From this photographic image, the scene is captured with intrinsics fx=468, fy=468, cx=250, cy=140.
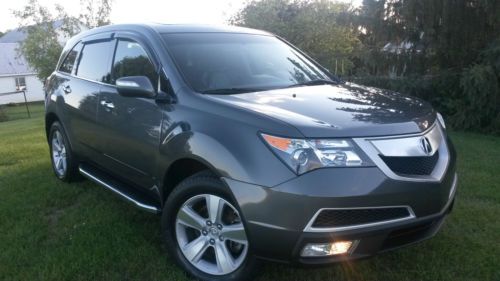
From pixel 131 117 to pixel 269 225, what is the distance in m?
1.68

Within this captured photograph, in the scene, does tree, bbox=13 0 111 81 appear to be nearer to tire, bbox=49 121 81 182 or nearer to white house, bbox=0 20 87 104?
white house, bbox=0 20 87 104

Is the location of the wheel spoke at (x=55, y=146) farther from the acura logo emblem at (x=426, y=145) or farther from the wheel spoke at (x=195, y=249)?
the acura logo emblem at (x=426, y=145)

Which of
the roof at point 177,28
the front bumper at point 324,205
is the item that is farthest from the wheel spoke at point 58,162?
the front bumper at point 324,205

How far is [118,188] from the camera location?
162 inches

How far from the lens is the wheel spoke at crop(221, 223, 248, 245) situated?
9.54 ft

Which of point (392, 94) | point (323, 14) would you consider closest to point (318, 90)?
point (392, 94)

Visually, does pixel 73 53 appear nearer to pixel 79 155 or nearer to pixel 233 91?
pixel 79 155

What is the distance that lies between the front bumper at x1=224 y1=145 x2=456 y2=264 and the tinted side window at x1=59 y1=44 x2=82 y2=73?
10.7 ft

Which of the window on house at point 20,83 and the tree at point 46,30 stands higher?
the tree at point 46,30

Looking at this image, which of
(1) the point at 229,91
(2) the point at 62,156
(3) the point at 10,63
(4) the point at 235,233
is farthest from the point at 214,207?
(3) the point at 10,63

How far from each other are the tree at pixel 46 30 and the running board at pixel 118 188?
34.7m

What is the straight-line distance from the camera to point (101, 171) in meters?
4.61

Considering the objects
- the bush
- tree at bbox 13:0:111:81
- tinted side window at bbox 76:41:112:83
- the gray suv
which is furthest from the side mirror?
tree at bbox 13:0:111:81

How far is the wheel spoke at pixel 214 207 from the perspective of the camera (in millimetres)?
3016
